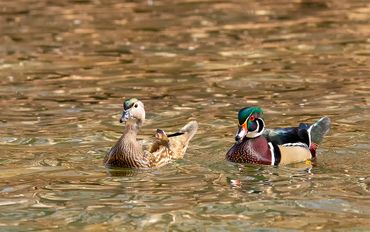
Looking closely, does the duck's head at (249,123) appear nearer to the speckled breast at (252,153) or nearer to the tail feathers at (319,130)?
the speckled breast at (252,153)

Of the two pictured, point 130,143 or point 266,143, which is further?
point 266,143

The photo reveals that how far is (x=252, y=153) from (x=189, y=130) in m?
1.26

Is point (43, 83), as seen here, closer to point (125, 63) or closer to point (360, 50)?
point (125, 63)

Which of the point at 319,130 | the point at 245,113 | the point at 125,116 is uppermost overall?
the point at 125,116

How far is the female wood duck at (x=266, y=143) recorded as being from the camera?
13758mm

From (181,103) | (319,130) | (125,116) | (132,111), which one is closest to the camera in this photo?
(125,116)

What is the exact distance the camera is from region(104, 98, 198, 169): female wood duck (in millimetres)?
13695

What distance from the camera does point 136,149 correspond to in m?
13.7

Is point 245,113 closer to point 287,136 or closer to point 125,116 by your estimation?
point 287,136

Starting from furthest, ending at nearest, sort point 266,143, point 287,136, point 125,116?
point 287,136
point 266,143
point 125,116

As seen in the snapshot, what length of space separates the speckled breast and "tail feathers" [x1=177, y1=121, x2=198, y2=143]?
0.92 metres

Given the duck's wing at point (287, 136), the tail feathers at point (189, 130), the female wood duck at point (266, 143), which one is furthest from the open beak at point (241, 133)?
the tail feathers at point (189, 130)

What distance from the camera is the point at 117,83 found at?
777 inches

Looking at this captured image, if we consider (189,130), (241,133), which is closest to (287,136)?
(241,133)
